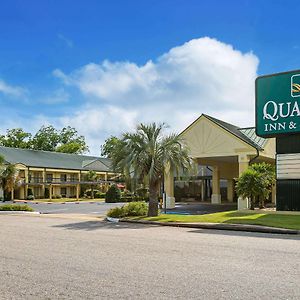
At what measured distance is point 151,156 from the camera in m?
23.5

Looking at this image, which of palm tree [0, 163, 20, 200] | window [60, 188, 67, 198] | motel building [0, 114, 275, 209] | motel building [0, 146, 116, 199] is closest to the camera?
motel building [0, 114, 275, 209]

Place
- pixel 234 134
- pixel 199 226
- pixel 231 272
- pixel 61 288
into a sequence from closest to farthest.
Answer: pixel 61 288 < pixel 231 272 < pixel 199 226 < pixel 234 134

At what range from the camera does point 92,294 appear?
277 inches

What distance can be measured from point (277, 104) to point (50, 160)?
49.2m

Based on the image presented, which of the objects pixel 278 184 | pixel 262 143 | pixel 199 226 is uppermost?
pixel 262 143

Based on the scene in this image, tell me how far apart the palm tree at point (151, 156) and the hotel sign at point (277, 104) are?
16.2 ft

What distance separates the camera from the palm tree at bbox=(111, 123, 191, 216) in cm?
2317

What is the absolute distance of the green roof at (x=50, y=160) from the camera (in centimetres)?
6250

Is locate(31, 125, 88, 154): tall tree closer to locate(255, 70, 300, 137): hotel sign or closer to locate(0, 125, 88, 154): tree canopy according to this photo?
locate(0, 125, 88, 154): tree canopy

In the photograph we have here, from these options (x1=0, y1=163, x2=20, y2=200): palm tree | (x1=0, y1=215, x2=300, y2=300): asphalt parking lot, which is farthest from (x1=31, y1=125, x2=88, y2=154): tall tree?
(x1=0, y1=215, x2=300, y2=300): asphalt parking lot

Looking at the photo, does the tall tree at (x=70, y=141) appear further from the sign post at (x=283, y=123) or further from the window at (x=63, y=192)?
the sign post at (x=283, y=123)

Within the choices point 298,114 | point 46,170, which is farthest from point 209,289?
point 46,170

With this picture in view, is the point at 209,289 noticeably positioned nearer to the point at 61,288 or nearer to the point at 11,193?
the point at 61,288

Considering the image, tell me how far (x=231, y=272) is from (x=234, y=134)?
24831 millimetres
